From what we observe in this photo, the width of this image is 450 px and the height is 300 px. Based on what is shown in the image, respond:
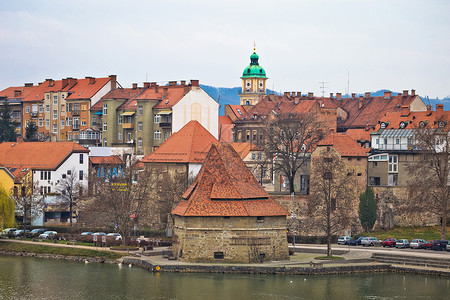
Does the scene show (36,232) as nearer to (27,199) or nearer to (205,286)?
(27,199)

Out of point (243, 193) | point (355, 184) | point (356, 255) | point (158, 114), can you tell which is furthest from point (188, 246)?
point (158, 114)

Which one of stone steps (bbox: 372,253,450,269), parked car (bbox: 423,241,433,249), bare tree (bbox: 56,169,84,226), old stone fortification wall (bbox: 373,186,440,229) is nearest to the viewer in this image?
stone steps (bbox: 372,253,450,269)

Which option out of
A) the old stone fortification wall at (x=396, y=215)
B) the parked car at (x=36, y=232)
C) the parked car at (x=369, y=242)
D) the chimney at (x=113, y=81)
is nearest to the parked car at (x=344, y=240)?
the parked car at (x=369, y=242)

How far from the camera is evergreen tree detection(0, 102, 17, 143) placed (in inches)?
5172

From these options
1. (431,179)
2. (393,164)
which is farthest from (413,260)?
(393,164)

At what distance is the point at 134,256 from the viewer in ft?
237

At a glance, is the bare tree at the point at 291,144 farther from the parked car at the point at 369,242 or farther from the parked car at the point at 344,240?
the parked car at the point at 369,242

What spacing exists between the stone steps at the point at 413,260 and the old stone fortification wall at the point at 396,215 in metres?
14.9

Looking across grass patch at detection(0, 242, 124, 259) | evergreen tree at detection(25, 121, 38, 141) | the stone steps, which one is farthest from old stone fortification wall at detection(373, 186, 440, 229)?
evergreen tree at detection(25, 121, 38, 141)

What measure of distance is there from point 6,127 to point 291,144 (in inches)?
2148

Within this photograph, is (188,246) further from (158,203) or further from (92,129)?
(92,129)

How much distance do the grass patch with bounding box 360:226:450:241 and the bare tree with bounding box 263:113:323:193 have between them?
10.6 m

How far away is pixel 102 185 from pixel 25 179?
10702 mm

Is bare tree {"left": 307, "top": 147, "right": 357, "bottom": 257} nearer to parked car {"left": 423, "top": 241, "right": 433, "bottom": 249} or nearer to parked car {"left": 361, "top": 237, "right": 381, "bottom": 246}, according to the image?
parked car {"left": 361, "top": 237, "right": 381, "bottom": 246}
